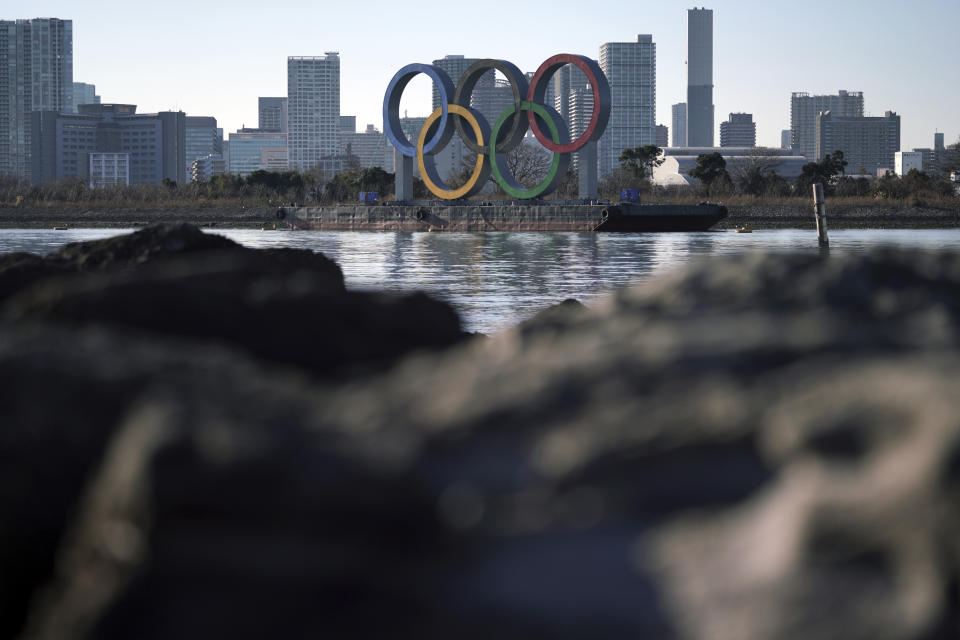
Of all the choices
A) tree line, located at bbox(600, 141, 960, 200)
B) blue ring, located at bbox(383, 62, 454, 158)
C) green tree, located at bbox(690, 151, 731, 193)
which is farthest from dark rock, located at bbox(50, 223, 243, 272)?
green tree, located at bbox(690, 151, 731, 193)

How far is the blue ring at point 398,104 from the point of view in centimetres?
4147

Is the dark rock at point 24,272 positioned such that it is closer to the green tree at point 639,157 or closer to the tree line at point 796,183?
the tree line at point 796,183

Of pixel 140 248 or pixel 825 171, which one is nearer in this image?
pixel 140 248

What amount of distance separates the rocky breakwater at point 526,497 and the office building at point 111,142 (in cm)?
17646

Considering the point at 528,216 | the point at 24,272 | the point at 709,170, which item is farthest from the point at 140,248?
the point at 709,170

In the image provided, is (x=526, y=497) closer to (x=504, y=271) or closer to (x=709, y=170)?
(x=504, y=271)

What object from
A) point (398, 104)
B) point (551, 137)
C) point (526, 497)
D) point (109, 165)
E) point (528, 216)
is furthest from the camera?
point (109, 165)

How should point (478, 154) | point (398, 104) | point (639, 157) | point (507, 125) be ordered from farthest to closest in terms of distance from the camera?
point (639, 157), point (398, 104), point (478, 154), point (507, 125)

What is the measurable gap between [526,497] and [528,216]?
39.7 meters

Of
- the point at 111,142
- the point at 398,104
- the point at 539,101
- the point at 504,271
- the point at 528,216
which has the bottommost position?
the point at 504,271

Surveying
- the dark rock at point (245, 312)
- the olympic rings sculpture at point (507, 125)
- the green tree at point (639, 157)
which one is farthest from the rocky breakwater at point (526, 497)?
the green tree at point (639, 157)

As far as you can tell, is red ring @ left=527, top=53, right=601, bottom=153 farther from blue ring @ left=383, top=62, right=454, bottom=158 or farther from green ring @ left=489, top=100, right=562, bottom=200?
blue ring @ left=383, top=62, right=454, bottom=158

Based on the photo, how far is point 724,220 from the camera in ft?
161

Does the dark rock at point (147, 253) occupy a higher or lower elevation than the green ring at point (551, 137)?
lower
